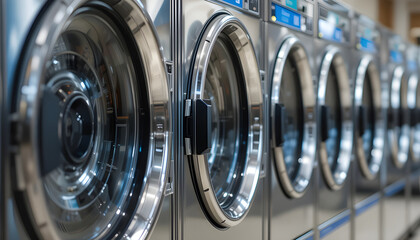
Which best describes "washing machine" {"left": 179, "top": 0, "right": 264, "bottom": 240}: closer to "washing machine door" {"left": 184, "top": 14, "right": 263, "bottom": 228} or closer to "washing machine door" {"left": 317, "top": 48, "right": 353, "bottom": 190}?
"washing machine door" {"left": 184, "top": 14, "right": 263, "bottom": 228}

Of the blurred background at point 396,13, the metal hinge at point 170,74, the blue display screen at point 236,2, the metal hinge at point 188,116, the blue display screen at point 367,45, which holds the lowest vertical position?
the metal hinge at point 188,116

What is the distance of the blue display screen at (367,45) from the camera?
3170 millimetres

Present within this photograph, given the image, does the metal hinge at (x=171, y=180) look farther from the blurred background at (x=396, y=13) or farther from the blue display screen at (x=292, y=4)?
the blurred background at (x=396, y=13)

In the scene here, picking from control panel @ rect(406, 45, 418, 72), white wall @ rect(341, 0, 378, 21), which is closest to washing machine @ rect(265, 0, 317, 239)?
white wall @ rect(341, 0, 378, 21)

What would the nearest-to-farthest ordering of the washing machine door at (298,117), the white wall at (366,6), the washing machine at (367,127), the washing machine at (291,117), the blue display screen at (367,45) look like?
the washing machine at (291,117)
the washing machine door at (298,117)
the washing machine at (367,127)
the blue display screen at (367,45)
the white wall at (366,6)

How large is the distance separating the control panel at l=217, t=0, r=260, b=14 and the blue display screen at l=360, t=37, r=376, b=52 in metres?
1.50

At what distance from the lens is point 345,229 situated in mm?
2842

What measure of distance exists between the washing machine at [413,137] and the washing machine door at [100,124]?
355 cm

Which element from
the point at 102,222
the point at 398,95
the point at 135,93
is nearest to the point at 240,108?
the point at 135,93

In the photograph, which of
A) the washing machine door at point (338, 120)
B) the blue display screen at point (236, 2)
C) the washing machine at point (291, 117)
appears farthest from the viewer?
the washing machine door at point (338, 120)

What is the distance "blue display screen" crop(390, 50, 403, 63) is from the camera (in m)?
Answer: 3.85

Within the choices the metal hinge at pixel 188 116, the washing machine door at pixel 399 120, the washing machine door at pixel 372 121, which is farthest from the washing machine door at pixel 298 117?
the washing machine door at pixel 399 120

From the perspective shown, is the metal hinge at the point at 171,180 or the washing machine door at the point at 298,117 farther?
the washing machine door at the point at 298,117

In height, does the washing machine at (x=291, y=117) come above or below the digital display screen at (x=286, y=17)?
below
